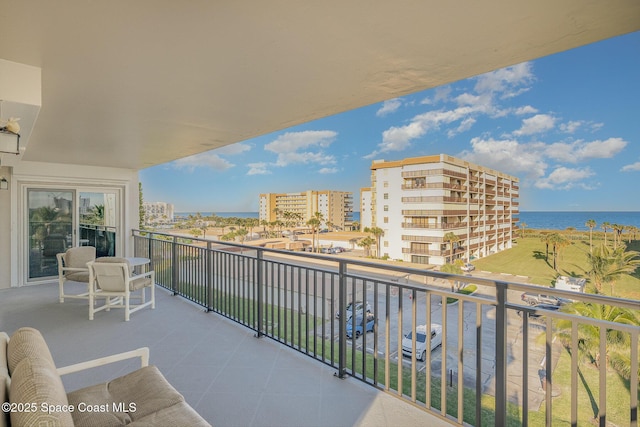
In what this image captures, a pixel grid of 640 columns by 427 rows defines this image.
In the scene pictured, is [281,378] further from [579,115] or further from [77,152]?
[579,115]

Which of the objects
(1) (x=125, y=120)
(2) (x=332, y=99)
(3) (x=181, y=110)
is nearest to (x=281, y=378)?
(2) (x=332, y=99)

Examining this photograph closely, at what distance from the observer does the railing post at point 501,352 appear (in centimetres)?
162

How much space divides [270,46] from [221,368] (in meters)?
2.40

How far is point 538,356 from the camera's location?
507 inches

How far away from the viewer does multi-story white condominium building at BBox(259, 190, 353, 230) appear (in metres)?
52.0

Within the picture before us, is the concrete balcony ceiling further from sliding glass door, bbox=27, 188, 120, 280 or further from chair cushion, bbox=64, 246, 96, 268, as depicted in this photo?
sliding glass door, bbox=27, 188, 120, 280

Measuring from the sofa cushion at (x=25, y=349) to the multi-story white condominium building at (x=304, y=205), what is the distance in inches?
1959

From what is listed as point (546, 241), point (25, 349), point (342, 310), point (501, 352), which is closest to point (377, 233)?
point (546, 241)

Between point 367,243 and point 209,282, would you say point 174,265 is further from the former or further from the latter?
point 367,243

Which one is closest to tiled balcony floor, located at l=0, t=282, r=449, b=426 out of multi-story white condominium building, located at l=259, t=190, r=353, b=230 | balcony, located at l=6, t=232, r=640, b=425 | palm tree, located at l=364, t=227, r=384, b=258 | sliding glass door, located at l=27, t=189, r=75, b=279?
balcony, located at l=6, t=232, r=640, b=425

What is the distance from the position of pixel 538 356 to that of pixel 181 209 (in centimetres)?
4086

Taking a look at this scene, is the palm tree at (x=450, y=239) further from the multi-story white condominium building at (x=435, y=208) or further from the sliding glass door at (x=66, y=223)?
the sliding glass door at (x=66, y=223)

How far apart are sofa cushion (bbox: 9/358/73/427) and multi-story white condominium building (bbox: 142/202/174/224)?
28.9 meters

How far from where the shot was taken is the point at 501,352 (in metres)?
1.63
